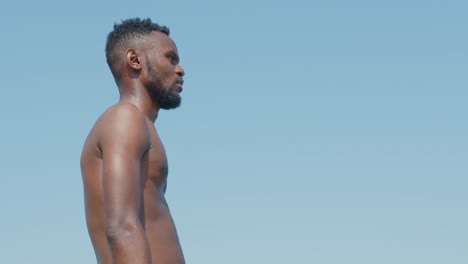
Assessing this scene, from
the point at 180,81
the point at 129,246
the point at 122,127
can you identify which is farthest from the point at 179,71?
the point at 129,246

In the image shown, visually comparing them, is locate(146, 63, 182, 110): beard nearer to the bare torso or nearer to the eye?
the eye

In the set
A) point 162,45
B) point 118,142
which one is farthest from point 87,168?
point 162,45

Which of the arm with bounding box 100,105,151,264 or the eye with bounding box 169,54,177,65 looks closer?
the arm with bounding box 100,105,151,264

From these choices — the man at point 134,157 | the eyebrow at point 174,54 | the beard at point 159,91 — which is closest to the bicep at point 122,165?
the man at point 134,157

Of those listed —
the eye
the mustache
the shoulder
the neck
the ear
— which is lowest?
the shoulder

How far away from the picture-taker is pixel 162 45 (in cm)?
741

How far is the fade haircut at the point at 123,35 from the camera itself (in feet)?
24.2

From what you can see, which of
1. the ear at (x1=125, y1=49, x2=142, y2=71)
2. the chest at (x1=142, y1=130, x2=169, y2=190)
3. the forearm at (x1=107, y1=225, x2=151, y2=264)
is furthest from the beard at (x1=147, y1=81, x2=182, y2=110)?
the forearm at (x1=107, y1=225, x2=151, y2=264)

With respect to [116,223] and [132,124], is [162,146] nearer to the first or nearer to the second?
[132,124]

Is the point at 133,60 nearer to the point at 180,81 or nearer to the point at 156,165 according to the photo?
the point at 180,81

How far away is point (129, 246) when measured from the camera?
648cm

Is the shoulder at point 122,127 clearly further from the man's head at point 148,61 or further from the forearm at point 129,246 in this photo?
the forearm at point 129,246

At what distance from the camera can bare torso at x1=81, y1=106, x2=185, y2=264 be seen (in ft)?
22.4

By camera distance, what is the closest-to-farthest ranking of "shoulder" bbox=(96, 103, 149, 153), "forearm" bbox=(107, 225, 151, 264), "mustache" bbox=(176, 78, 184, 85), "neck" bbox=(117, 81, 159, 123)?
1. "forearm" bbox=(107, 225, 151, 264)
2. "shoulder" bbox=(96, 103, 149, 153)
3. "neck" bbox=(117, 81, 159, 123)
4. "mustache" bbox=(176, 78, 184, 85)
